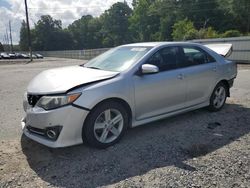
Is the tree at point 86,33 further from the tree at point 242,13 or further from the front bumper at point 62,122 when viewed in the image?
the front bumper at point 62,122

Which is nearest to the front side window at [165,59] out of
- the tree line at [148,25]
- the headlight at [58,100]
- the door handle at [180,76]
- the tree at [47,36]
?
the door handle at [180,76]

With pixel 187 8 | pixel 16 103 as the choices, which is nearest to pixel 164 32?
pixel 187 8

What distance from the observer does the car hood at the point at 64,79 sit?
390cm

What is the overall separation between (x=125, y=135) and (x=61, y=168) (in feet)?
4.59

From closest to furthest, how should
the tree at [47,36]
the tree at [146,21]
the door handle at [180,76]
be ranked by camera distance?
the door handle at [180,76] < the tree at [146,21] < the tree at [47,36]

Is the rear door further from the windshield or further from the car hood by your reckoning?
the car hood

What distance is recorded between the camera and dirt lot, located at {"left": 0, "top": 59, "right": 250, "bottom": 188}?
330 centimetres

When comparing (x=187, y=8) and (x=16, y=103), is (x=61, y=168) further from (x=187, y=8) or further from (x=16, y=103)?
(x=187, y=8)

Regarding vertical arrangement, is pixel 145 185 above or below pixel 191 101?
below

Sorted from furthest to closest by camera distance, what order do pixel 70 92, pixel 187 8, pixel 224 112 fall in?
pixel 187 8 → pixel 224 112 → pixel 70 92

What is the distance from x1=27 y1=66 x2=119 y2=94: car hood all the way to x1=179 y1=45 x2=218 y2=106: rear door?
5.37 feet

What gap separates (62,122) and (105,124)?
0.71m

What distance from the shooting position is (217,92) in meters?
6.07

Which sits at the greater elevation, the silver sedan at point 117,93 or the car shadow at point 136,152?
the silver sedan at point 117,93
